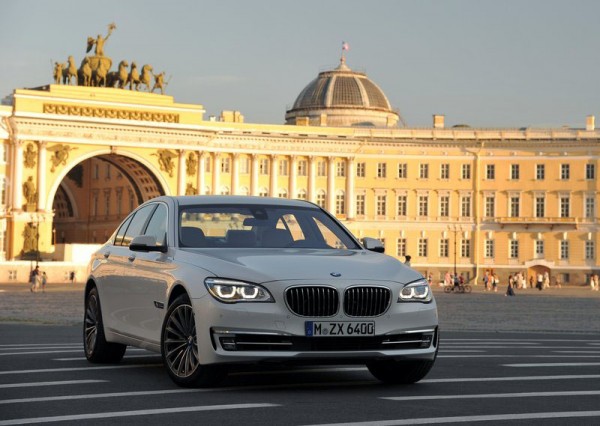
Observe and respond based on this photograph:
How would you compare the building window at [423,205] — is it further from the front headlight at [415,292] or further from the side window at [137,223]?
the front headlight at [415,292]

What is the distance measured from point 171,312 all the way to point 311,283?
4.85 feet

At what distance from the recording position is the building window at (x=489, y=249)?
106 m

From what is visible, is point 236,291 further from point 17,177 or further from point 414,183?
point 414,183

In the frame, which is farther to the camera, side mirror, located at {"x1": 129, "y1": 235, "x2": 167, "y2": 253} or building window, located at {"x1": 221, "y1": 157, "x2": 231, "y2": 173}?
building window, located at {"x1": 221, "y1": 157, "x2": 231, "y2": 173}

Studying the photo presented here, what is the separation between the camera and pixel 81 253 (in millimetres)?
90000

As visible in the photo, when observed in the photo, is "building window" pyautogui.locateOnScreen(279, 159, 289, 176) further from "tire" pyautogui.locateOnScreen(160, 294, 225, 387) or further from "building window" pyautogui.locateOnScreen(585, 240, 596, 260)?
"tire" pyautogui.locateOnScreen(160, 294, 225, 387)

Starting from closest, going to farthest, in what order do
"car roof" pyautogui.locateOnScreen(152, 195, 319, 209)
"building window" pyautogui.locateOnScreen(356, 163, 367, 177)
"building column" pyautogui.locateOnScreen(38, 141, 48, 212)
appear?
"car roof" pyautogui.locateOnScreen(152, 195, 319, 209) → "building column" pyautogui.locateOnScreen(38, 141, 48, 212) → "building window" pyautogui.locateOnScreen(356, 163, 367, 177)

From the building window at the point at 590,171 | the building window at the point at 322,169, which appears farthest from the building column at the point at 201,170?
the building window at the point at 590,171

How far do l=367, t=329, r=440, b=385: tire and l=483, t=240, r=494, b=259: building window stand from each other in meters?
94.6

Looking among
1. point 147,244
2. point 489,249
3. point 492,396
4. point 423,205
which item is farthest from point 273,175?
point 492,396

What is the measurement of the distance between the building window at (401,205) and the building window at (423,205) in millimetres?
1238

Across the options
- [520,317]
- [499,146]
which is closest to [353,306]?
[520,317]

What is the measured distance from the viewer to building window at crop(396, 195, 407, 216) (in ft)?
352

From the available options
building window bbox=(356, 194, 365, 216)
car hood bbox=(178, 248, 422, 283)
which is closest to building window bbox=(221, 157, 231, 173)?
building window bbox=(356, 194, 365, 216)
